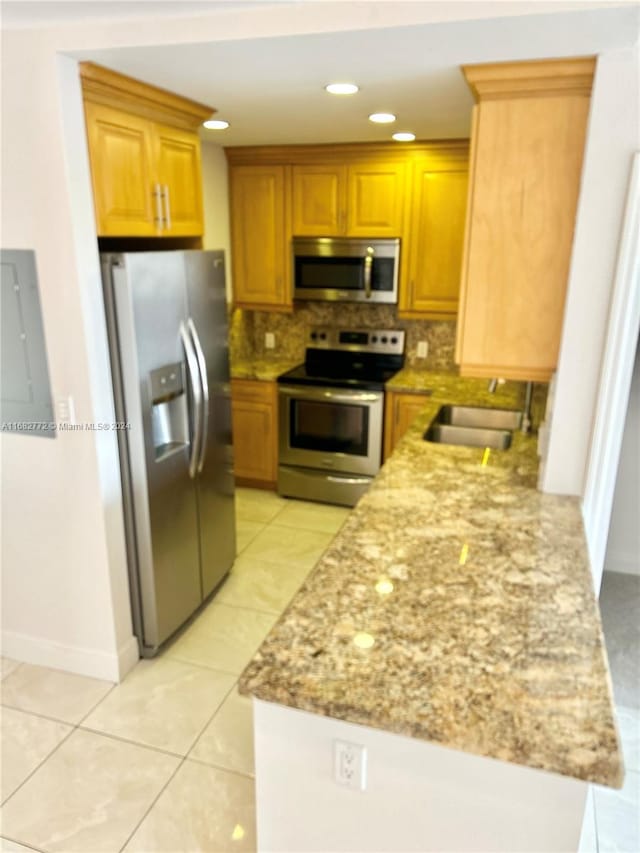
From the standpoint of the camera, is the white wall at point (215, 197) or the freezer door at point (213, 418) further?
the white wall at point (215, 197)

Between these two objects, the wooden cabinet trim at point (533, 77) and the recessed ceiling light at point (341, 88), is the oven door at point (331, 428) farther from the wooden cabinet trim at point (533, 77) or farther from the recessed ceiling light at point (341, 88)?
the wooden cabinet trim at point (533, 77)

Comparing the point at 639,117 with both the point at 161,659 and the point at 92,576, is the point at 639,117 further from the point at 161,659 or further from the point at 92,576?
the point at 161,659

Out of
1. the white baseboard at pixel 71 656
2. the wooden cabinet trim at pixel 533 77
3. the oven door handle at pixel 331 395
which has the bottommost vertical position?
the white baseboard at pixel 71 656

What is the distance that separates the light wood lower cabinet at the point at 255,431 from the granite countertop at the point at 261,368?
0.04 m

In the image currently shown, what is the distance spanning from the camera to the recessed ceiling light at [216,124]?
9.57 feet

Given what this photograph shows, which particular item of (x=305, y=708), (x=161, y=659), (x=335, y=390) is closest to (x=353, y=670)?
(x=305, y=708)

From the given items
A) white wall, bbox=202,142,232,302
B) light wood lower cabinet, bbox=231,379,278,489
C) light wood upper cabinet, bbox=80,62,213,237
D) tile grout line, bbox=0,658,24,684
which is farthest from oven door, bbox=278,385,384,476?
tile grout line, bbox=0,658,24,684

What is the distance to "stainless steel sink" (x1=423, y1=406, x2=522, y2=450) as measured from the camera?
297cm

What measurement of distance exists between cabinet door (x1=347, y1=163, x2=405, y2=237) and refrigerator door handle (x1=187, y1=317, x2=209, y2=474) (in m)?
1.72

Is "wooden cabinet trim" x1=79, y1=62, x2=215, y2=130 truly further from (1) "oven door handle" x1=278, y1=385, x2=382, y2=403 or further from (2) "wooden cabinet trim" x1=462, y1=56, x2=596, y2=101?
(1) "oven door handle" x1=278, y1=385, x2=382, y2=403

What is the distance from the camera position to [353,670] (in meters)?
1.30

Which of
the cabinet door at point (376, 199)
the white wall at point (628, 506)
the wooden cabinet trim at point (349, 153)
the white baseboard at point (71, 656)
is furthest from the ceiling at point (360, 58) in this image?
the white baseboard at point (71, 656)

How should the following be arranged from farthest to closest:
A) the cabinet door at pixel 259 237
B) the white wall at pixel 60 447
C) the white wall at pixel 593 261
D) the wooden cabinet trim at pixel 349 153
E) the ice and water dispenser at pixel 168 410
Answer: the cabinet door at pixel 259 237 < the wooden cabinet trim at pixel 349 153 < the ice and water dispenser at pixel 168 410 < the white wall at pixel 60 447 < the white wall at pixel 593 261

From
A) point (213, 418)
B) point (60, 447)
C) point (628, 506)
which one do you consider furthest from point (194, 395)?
point (628, 506)
